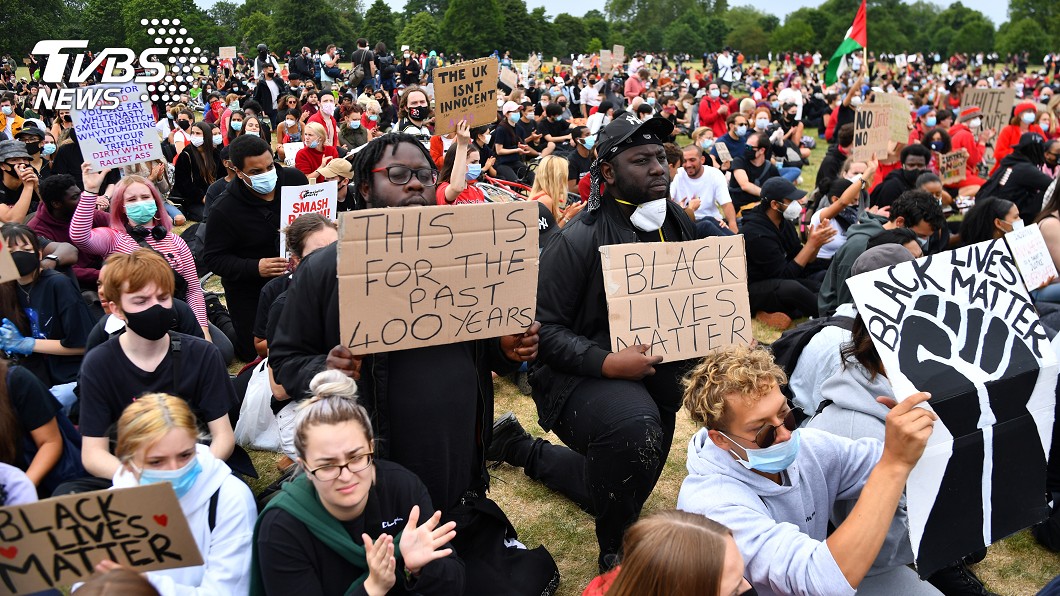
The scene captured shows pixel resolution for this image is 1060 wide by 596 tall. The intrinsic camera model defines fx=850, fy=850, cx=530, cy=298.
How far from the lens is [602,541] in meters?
4.07

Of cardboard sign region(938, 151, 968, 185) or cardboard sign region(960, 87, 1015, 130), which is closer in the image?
cardboard sign region(938, 151, 968, 185)

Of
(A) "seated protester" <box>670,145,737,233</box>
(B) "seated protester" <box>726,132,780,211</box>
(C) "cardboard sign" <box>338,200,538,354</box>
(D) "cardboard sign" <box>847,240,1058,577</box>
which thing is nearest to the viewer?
(D) "cardboard sign" <box>847,240,1058,577</box>

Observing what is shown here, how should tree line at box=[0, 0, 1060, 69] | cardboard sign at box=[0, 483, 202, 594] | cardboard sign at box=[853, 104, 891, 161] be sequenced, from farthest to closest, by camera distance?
tree line at box=[0, 0, 1060, 69] < cardboard sign at box=[853, 104, 891, 161] < cardboard sign at box=[0, 483, 202, 594]

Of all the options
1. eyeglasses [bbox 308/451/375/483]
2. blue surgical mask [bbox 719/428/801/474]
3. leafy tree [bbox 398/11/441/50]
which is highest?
leafy tree [bbox 398/11/441/50]

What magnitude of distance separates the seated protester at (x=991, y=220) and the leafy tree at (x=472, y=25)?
5295 cm

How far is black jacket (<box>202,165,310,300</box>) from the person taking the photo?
252 inches

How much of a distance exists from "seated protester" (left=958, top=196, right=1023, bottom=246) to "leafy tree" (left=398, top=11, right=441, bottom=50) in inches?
2026

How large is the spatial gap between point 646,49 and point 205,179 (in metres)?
74.6

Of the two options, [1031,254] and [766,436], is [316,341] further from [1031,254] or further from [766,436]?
[1031,254]

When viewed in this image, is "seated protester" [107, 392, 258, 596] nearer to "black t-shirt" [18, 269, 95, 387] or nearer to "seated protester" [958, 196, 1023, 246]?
"black t-shirt" [18, 269, 95, 387]

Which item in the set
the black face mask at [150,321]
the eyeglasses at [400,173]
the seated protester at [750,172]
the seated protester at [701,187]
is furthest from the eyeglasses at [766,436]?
the seated protester at [750,172]

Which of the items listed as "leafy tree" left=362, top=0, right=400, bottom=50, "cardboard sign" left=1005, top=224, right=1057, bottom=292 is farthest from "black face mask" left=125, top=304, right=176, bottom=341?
"leafy tree" left=362, top=0, right=400, bottom=50

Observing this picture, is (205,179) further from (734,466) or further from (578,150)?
(734,466)

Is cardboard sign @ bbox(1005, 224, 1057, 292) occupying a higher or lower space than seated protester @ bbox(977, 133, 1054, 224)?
higher
